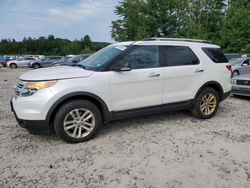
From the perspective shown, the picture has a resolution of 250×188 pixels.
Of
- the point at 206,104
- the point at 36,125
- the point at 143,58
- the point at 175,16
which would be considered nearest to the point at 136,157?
the point at 36,125

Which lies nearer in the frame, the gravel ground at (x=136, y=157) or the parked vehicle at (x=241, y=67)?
the gravel ground at (x=136, y=157)

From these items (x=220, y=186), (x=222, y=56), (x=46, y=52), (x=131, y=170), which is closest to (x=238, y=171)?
(x=220, y=186)

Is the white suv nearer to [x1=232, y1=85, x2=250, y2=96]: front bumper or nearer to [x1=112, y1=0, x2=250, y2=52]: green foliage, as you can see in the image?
[x1=232, y1=85, x2=250, y2=96]: front bumper

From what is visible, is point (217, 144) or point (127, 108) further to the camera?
point (127, 108)

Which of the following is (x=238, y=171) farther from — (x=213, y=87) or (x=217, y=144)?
(x=213, y=87)

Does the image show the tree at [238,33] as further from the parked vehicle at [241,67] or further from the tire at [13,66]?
the tire at [13,66]

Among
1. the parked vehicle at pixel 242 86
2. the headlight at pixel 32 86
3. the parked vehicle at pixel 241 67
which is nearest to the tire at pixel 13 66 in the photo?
the parked vehicle at pixel 241 67

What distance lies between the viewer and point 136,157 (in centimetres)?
361

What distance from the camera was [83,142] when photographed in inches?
163

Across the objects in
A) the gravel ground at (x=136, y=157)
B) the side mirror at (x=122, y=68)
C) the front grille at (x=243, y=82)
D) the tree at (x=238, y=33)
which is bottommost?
the gravel ground at (x=136, y=157)

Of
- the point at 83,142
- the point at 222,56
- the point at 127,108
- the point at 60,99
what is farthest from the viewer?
the point at 222,56

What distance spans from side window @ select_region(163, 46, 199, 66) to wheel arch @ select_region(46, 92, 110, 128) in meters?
1.53

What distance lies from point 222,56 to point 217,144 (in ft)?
8.19

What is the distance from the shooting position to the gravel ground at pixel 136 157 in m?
3.04
